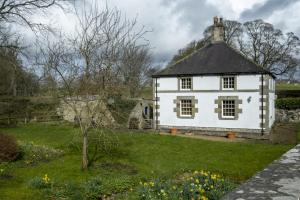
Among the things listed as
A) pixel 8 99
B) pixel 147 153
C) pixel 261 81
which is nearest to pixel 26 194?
pixel 147 153

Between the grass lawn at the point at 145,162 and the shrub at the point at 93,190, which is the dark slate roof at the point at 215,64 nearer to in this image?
the grass lawn at the point at 145,162

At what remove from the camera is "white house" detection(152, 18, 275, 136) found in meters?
27.0

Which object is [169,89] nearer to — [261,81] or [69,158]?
[261,81]

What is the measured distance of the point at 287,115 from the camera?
127 ft

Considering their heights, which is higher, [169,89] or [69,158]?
[169,89]

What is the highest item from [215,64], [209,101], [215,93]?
[215,64]

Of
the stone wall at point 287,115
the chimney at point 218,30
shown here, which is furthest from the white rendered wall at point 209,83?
the stone wall at point 287,115

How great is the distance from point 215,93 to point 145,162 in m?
13.9

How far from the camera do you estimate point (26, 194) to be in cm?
1139

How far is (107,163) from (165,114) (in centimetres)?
1511

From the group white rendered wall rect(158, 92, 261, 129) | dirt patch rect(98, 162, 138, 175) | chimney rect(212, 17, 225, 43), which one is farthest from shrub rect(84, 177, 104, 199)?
chimney rect(212, 17, 225, 43)

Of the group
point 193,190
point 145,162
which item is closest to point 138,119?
point 145,162

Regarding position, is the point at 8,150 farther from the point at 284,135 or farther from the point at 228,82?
the point at 284,135

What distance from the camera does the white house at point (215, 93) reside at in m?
27.0
